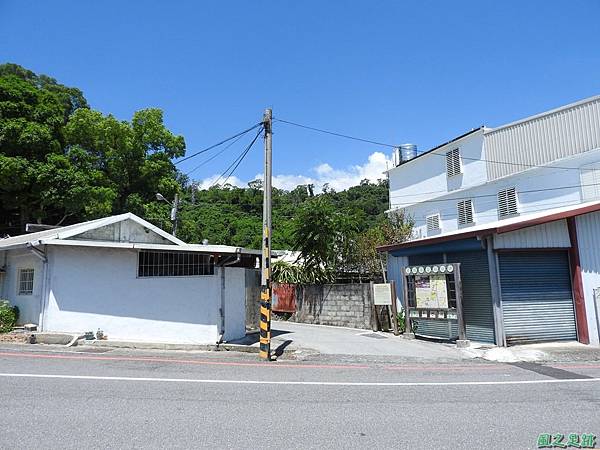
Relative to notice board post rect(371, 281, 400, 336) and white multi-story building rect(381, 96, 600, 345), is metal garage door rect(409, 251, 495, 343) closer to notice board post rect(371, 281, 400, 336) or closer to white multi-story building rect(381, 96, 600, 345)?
white multi-story building rect(381, 96, 600, 345)

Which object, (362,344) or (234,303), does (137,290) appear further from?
(362,344)

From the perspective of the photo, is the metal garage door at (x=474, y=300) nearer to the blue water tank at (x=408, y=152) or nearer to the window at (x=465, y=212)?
A: the window at (x=465, y=212)

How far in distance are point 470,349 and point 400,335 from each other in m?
3.35

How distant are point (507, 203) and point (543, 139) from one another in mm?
3647

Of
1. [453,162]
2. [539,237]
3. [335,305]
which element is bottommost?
[335,305]

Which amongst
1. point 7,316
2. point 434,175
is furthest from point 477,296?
point 434,175

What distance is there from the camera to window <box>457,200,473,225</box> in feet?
86.3

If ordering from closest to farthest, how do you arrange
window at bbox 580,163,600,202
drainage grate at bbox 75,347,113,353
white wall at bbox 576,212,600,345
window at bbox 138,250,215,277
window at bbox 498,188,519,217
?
drainage grate at bbox 75,347,113,353 < white wall at bbox 576,212,600,345 < window at bbox 138,250,215,277 < window at bbox 580,163,600,202 < window at bbox 498,188,519,217

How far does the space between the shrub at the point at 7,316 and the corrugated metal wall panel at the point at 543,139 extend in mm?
22931

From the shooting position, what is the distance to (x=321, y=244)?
21375mm

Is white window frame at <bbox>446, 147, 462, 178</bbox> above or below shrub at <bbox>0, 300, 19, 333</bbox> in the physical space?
above

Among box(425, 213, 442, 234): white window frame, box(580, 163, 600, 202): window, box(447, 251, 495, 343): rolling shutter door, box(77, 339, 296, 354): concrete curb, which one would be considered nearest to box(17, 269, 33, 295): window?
box(77, 339, 296, 354): concrete curb

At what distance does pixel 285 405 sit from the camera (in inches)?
257

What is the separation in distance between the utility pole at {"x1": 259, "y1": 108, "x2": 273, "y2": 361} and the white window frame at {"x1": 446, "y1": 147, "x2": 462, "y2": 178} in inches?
697
